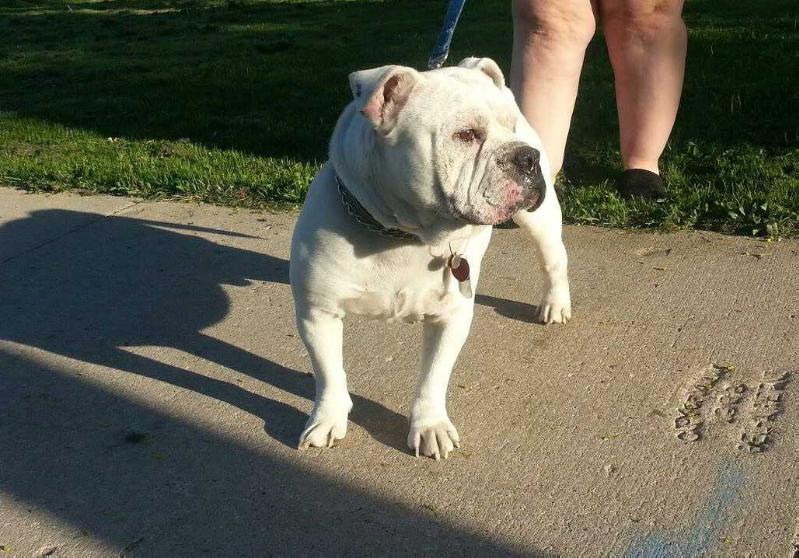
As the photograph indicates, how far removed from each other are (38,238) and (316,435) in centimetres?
278

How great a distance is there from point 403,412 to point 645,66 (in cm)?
280

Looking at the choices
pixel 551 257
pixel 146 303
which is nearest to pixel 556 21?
pixel 551 257

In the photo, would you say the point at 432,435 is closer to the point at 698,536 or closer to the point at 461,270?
the point at 461,270

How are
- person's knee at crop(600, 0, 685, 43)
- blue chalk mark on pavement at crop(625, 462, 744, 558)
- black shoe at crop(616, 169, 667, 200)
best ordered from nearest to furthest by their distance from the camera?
blue chalk mark on pavement at crop(625, 462, 744, 558) < person's knee at crop(600, 0, 685, 43) < black shoe at crop(616, 169, 667, 200)

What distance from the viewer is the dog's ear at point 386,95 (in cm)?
272

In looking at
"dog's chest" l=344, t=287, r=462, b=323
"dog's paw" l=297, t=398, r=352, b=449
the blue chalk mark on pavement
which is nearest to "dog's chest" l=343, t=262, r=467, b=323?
"dog's chest" l=344, t=287, r=462, b=323

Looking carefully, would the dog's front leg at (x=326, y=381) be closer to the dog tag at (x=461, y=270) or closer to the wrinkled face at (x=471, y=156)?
the dog tag at (x=461, y=270)

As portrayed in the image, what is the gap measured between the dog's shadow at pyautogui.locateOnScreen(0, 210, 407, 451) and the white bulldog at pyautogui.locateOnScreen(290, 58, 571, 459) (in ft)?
0.93

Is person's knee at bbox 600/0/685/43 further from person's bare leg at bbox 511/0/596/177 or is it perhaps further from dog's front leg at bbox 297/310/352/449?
dog's front leg at bbox 297/310/352/449

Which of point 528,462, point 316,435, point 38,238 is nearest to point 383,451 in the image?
point 316,435

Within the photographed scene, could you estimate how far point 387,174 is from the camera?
282cm

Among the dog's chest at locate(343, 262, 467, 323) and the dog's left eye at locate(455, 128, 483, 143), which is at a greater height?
the dog's left eye at locate(455, 128, 483, 143)

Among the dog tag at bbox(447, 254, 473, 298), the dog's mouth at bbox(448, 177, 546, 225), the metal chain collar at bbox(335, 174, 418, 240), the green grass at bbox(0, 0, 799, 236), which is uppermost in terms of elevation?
the dog's mouth at bbox(448, 177, 546, 225)

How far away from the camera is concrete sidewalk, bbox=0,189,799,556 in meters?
2.77
